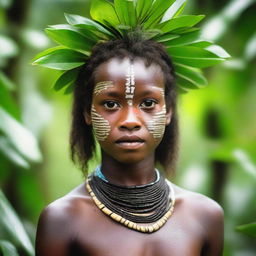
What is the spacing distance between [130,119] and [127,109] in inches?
1.7

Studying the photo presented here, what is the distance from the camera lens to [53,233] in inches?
91.2

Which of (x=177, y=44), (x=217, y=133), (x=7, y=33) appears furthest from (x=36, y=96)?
(x=177, y=44)

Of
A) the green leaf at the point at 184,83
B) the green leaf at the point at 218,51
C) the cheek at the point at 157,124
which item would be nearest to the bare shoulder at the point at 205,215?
the cheek at the point at 157,124

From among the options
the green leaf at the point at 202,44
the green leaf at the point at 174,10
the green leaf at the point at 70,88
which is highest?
the green leaf at the point at 174,10

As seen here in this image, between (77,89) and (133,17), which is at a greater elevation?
(133,17)

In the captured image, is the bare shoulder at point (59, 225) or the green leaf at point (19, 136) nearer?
the bare shoulder at point (59, 225)

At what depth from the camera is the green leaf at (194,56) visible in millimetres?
2498

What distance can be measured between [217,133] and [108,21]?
1.58 meters

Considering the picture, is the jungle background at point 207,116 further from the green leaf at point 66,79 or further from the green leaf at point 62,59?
the green leaf at point 62,59

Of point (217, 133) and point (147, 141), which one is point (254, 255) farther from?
point (147, 141)

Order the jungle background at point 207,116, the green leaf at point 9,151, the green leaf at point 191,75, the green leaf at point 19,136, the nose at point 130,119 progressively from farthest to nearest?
the jungle background at point 207,116
the green leaf at point 9,151
the green leaf at point 19,136
the green leaf at point 191,75
the nose at point 130,119

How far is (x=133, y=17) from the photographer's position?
2.42 metres

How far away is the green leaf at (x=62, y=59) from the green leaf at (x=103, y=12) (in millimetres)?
135

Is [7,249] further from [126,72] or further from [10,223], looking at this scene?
[126,72]
